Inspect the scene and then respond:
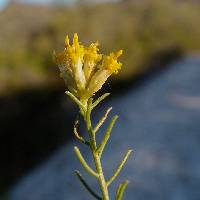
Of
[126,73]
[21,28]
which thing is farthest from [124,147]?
[21,28]

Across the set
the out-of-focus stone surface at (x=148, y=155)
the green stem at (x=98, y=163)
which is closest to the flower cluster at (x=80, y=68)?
the green stem at (x=98, y=163)

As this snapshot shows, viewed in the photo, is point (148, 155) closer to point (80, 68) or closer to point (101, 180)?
point (80, 68)

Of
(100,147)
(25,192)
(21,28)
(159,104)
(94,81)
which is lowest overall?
(100,147)

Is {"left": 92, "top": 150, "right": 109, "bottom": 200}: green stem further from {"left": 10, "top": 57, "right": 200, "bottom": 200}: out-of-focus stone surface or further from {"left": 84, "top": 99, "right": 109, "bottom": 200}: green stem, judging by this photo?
{"left": 10, "top": 57, "right": 200, "bottom": 200}: out-of-focus stone surface

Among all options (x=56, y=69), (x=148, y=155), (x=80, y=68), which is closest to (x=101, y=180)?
(x=80, y=68)

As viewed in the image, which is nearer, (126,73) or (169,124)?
(169,124)

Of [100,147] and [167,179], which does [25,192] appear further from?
[100,147]

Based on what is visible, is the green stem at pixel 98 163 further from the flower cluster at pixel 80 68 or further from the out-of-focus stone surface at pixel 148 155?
the out-of-focus stone surface at pixel 148 155
